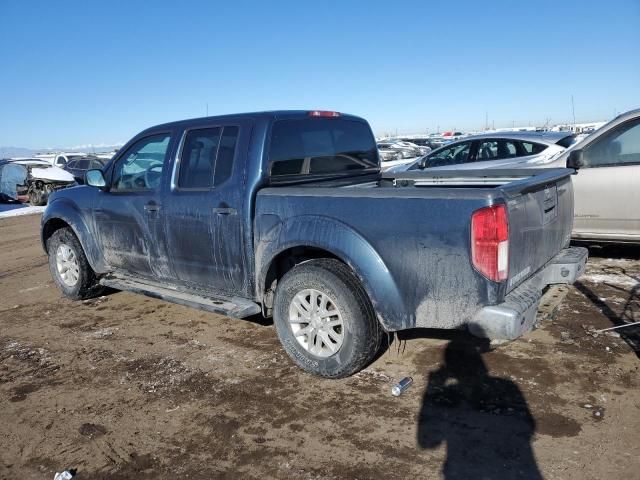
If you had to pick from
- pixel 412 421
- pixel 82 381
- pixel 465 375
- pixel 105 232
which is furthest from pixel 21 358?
pixel 465 375

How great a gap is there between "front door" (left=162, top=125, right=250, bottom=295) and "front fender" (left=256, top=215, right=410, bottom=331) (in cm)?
41

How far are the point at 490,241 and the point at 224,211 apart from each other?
82.7 inches

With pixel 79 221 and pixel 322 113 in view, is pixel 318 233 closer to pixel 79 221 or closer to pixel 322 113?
pixel 322 113

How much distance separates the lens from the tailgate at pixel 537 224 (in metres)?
3.08

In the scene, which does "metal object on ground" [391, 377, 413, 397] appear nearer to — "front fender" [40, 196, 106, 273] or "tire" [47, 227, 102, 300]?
"front fender" [40, 196, 106, 273]

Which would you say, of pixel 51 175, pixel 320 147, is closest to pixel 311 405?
pixel 320 147

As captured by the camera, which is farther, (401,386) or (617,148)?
(617,148)

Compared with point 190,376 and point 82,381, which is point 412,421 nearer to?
point 190,376

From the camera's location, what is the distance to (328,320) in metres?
3.67

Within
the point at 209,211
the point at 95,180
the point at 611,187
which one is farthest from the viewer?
the point at 611,187

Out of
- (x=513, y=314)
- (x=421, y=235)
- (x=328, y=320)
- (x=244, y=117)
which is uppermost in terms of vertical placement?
(x=244, y=117)

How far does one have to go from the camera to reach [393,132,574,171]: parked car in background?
896 cm

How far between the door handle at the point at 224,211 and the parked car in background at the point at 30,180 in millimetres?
16946

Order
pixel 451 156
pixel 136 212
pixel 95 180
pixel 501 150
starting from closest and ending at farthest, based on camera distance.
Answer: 1. pixel 136 212
2. pixel 95 180
3. pixel 501 150
4. pixel 451 156
